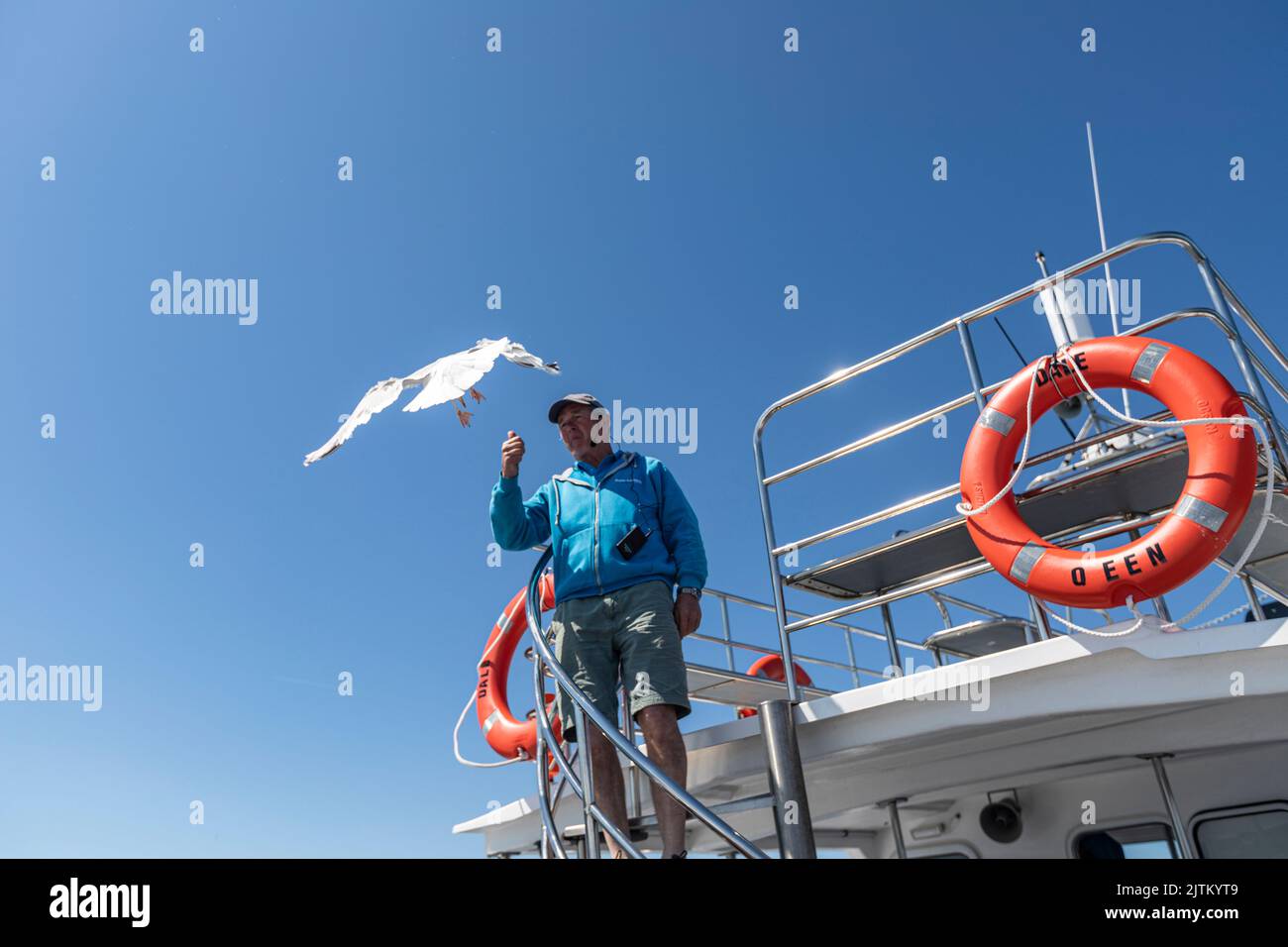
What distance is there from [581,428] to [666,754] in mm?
1168

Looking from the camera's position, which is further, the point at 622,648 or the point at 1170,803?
the point at 1170,803

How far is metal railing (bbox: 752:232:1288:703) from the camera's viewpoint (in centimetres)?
277

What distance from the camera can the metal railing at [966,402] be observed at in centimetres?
277

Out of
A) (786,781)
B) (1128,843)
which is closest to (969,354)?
(786,781)

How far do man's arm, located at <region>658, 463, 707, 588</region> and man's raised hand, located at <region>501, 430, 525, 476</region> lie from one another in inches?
19.5

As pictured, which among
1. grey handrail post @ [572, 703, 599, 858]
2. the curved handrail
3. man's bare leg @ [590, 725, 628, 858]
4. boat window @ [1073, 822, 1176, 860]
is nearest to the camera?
the curved handrail

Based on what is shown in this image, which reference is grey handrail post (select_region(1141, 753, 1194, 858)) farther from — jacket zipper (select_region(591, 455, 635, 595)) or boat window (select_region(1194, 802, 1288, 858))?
jacket zipper (select_region(591, 455, 635, 595))

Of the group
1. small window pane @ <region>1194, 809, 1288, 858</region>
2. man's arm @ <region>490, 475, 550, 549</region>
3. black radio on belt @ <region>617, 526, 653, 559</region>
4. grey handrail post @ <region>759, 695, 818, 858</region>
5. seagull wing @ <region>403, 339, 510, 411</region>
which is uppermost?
seagull wing @ <region>403, 339, 510, 411</region>

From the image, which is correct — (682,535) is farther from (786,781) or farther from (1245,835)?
(1245,835)

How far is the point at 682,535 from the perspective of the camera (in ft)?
10.2

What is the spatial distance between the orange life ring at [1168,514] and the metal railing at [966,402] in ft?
0.29

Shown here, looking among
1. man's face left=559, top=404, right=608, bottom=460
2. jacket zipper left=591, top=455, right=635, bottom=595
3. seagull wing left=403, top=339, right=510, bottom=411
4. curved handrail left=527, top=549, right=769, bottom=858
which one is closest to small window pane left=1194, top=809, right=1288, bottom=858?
curved handrail left=527, top=549, right=769, bottom=858

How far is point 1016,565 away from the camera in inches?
115
